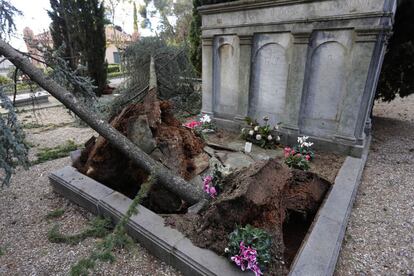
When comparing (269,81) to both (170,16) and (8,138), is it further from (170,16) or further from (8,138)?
(170,16)

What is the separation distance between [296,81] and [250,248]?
3.55m

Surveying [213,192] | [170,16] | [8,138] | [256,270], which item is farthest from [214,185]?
[170,16]

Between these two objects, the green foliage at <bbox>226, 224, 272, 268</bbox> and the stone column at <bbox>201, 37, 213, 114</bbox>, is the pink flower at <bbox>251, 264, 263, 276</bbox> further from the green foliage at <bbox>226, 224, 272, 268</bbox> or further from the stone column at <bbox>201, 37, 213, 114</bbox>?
the stone column at <bbox>201, 37, 213, 114</bbox>

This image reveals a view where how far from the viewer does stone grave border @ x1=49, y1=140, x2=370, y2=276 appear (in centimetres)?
187

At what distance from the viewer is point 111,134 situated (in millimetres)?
2574

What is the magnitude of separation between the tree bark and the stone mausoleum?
3009 millimetres

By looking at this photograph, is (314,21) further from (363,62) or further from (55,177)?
(55,177)

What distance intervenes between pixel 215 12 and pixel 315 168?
3868 mm

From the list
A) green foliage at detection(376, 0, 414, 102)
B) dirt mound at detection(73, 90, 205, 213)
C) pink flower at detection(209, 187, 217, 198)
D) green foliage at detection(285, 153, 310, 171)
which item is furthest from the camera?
green foliage at detection(376, 0, 414, 102)

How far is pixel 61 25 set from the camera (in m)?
10.9

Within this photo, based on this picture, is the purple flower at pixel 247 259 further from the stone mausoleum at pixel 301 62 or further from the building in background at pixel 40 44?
the stone mausoleum at pixel 301 62

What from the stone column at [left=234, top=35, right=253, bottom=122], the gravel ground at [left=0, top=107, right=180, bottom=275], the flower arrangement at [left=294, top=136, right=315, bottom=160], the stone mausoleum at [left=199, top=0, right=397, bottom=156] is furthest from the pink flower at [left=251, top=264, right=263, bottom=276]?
the stone column at [left=234, top=35, right=253, bottom=122]

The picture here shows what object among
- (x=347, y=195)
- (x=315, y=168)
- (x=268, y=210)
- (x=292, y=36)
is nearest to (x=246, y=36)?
(x=292, y=36)

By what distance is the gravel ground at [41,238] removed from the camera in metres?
2.12
